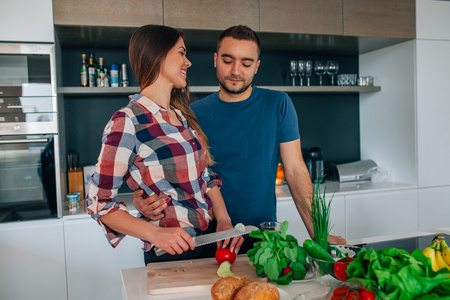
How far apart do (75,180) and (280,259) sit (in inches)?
83.2

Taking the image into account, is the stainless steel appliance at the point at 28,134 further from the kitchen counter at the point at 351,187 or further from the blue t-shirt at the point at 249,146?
the kitchen counter at the point at 351,187

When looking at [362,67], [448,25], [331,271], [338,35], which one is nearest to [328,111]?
[362,67]

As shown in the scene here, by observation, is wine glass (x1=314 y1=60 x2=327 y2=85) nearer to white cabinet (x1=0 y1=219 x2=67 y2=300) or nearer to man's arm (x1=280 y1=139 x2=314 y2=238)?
man's arm (x1=280 y1=139 x2=314 y2=238)

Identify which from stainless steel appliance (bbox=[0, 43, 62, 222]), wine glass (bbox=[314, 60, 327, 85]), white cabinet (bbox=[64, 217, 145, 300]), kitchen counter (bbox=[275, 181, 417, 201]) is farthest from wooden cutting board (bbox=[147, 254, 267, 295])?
wine glass (bbox=[314, 60, 327, 85])

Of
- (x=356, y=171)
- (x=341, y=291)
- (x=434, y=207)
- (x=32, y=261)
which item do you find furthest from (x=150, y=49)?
(x=434, y=207)

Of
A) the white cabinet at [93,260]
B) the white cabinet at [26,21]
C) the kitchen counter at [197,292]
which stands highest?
the white cabinet at [26,21]

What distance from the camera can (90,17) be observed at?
2.46 metres

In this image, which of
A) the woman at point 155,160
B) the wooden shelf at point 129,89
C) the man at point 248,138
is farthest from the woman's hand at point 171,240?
the wooden shelf at point 129,89

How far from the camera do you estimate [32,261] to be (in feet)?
7.87

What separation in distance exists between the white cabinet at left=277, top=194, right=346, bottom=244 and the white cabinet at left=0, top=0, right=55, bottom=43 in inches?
71.3

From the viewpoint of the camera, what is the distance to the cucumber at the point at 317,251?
3.36 feet

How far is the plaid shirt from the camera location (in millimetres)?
1191

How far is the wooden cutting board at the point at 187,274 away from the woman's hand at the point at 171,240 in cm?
8

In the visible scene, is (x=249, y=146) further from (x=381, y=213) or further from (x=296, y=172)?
(x=381, y=213)
